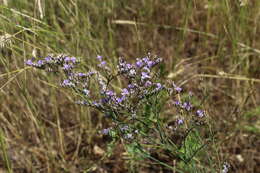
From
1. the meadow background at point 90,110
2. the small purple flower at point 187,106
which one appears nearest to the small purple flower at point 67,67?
the small purple flower at point 187,106

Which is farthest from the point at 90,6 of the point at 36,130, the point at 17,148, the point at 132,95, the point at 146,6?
the point at 132,95

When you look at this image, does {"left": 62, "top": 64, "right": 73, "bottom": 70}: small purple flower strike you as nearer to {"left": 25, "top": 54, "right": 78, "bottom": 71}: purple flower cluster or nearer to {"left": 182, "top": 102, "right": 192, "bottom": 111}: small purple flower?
{"left": 25, "top": 54, "right": 78, "bottom": 71}: purple flower cluster

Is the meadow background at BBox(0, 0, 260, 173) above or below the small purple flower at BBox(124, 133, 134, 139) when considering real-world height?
above

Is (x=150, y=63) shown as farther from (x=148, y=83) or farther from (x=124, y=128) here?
(x=124, y=128)

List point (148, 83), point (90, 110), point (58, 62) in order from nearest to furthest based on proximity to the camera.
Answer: point (148, 83) → point (58, 62) → point (90, 110)

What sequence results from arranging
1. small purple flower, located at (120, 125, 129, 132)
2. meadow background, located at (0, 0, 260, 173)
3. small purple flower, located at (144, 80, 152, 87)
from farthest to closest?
meadow background, located at (0, 0, 260, 173) < small purple flower, located at (120, 125, 129, 132) < small purple flower, located at (144, 80, 152, 87)

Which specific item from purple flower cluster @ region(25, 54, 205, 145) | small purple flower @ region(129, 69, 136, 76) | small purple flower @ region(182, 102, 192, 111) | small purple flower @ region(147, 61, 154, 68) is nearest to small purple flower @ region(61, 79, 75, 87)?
purple flower cluster @ region(25, 54, 205, 145)

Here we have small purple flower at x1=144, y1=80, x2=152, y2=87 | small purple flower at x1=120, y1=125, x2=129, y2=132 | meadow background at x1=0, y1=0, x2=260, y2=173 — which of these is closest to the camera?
small purple flower at x1=144, y1=80, x2=152, y2=87

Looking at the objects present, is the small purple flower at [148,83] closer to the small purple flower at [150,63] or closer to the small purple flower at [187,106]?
the small purple flower at [150,63]

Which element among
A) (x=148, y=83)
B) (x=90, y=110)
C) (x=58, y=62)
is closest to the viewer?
(x=148, y=83)

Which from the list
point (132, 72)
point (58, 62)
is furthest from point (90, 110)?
point (132, 72)

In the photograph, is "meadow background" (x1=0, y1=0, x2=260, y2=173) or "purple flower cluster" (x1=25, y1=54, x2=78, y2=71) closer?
"purple flower cluster" (x1=25, y1=54, x2=78, y2=71)
